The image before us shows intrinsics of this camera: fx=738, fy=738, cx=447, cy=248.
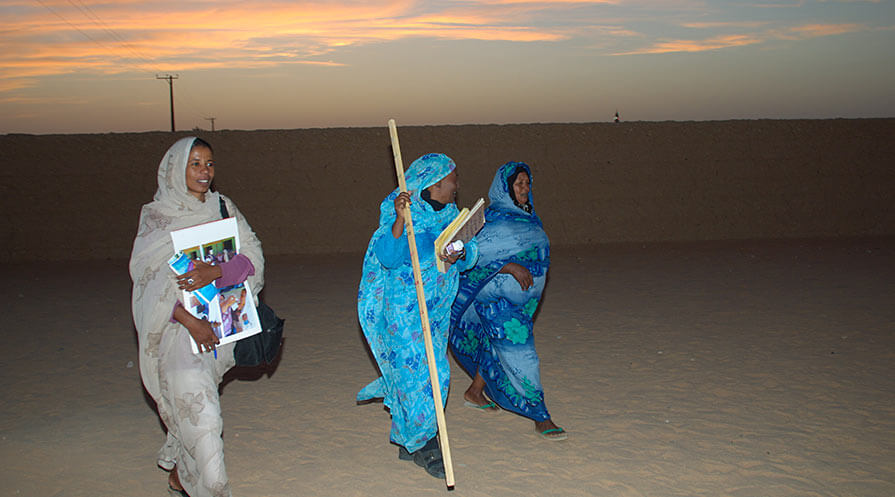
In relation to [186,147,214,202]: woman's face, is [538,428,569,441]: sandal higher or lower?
lower

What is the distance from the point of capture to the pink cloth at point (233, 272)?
10.4 feet

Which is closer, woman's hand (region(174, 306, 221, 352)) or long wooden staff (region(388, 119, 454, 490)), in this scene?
woman's hand (region(174, 306, 221, 352))

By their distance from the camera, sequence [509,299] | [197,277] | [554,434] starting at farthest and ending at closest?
[509,299] → [554,434] → [197,277]

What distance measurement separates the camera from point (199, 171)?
3.24m

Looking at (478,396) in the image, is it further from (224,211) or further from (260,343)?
(224,211)

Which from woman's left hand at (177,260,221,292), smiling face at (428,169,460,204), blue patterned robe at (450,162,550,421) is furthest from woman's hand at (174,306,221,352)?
blue patterned robe at (450,162,550,421)

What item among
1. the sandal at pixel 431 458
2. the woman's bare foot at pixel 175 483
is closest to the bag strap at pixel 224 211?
the woman's bare foot at pixel 175 483

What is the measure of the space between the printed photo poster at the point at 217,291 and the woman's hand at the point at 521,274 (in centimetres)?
168

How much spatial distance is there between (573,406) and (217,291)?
2643 millimetres

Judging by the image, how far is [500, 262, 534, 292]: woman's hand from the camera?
174 inches

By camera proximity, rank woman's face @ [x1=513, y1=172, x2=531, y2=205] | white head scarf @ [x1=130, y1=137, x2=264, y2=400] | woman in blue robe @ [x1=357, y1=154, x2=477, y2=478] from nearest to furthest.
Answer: white head scarf @ [x1=130, y1=137, x2=264, y2=400], woman in blue robe @ [x1=357, y1=154, x2=477, y2=478], woman's face @ [x1=513, y1=172, x2=531, y2=205]

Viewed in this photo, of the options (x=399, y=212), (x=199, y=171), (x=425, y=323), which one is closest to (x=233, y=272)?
(x=199, y=171)

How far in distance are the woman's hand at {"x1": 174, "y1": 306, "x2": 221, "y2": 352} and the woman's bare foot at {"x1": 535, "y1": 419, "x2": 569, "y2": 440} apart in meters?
2.09

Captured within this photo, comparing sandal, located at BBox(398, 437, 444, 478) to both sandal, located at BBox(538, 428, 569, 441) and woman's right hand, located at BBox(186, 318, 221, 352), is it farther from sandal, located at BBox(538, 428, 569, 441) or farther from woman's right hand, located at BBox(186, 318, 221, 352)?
woman's right hand, located at BBox(186, 318, 221, 352)
